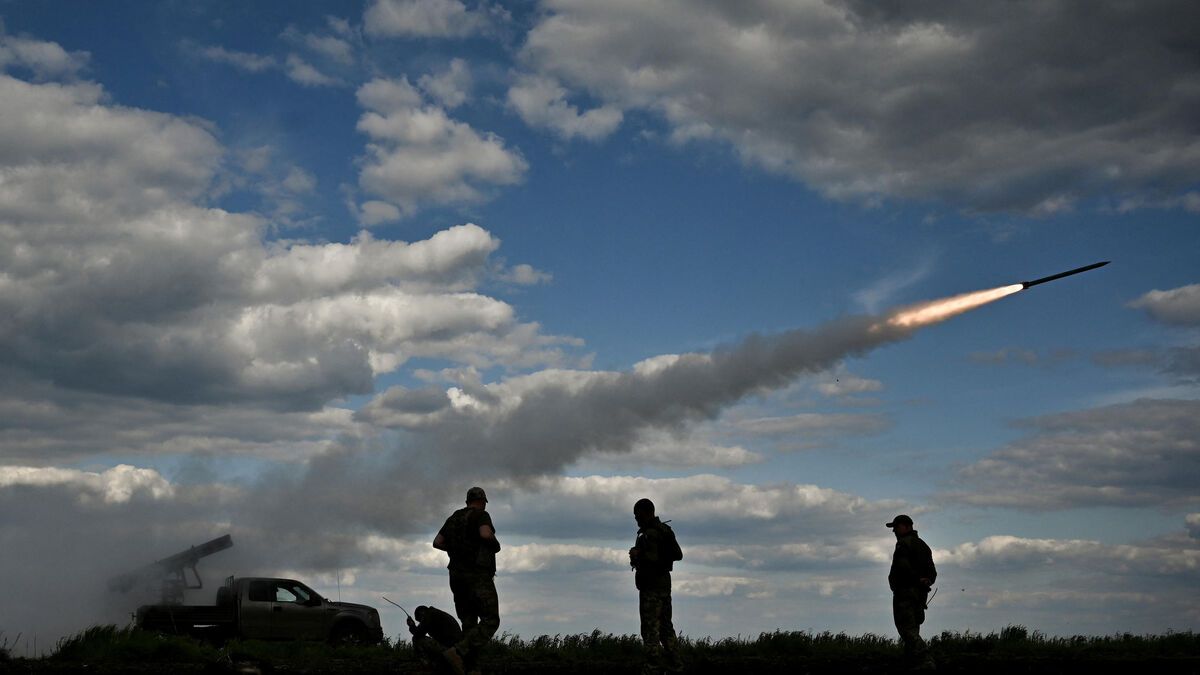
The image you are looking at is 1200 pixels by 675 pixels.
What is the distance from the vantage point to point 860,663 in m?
16.3

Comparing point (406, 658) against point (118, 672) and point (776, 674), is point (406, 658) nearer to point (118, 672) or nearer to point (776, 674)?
point (118, 672)

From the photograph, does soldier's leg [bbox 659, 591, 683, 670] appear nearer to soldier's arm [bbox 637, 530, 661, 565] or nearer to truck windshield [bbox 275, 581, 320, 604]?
soldier's arm [bbox 637, 530, 661, 565]

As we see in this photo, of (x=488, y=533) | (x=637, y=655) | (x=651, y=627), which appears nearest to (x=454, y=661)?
(x=488, y=533)

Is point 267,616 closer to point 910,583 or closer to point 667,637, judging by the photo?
point 667,637

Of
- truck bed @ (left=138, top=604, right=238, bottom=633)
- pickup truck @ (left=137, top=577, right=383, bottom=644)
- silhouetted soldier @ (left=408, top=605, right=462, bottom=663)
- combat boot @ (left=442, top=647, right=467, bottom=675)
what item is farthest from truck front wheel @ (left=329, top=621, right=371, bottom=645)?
combat boot @ (left=442, top=647, right=467, bottom=675)

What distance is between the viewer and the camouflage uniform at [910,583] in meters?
15.7

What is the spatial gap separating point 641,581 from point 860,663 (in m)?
3.98

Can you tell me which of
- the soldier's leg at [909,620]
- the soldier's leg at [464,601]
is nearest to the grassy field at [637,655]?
the soldier's leg at [909,620]

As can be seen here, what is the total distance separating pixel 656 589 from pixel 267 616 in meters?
12.6

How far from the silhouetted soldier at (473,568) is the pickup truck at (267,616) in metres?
11.4

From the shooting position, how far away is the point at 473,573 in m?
13.2

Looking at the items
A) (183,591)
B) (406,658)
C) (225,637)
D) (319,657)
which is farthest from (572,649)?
(183,591)

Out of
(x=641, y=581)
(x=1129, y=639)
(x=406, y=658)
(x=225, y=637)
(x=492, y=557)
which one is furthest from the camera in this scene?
(x=225, y=637)

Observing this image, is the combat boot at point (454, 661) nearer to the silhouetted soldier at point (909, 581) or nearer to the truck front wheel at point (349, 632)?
the silhouetted soldier at point (909, 581)
